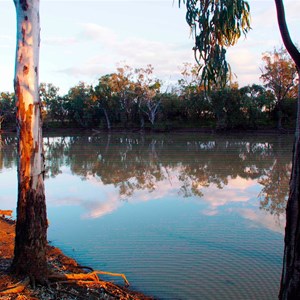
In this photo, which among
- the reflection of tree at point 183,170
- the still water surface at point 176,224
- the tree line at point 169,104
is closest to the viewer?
the still water surface at point 176,224

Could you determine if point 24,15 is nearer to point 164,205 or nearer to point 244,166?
point 164,205

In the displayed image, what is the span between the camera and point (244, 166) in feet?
41.7

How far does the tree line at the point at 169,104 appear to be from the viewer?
104 ft

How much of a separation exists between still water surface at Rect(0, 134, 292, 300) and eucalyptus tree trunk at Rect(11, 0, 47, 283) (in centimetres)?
121

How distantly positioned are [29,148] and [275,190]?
6.93 meters

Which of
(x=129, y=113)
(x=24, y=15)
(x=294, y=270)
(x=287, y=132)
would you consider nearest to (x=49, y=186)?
(x=24, y=15)

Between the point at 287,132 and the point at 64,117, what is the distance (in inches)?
962

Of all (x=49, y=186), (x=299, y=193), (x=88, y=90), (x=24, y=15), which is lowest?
(x=49, y=186)

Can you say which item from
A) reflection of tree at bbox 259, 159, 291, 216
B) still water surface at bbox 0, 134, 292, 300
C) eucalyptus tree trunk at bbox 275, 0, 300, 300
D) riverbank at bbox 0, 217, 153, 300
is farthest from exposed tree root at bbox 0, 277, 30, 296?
reflection of tree at bbox 259, 159, 291, 216

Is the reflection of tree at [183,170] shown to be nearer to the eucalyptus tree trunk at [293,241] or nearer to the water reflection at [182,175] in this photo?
the water reflection at [182,175]

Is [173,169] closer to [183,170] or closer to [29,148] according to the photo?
[183,170]

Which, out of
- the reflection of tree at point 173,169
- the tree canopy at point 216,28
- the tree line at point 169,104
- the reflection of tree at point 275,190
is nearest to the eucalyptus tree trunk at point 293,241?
the tree canopy at point 216,28

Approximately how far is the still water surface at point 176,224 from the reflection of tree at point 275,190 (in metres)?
0.02

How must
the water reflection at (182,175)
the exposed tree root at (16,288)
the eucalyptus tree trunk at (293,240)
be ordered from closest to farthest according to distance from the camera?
the eucalyptus tree trunk at (293,240)
the exposed tree root at (16,288)
the water reflection at (182,175)
